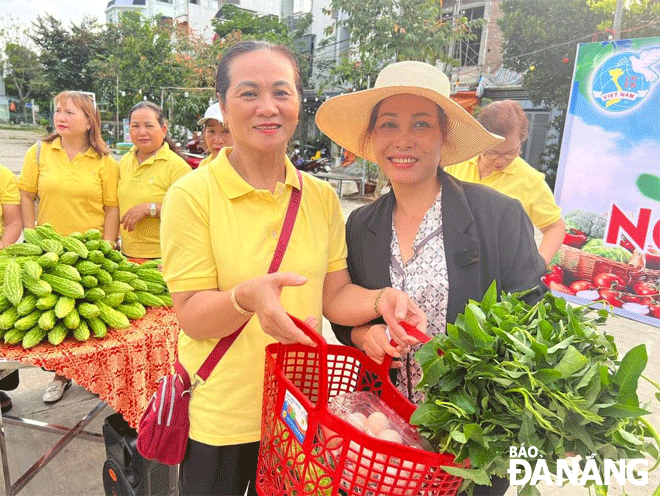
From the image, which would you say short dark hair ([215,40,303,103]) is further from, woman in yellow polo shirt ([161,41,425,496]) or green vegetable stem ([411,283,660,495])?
green vegetable stem ([411,283,660,495])

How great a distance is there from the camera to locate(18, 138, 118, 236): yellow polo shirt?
11.1 feet

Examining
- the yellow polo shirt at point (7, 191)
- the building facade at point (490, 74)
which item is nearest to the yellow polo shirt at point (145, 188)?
the yellow polo shirt at point (7, 191)

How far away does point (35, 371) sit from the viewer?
13.0ft

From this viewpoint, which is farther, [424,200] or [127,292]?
[127,292]

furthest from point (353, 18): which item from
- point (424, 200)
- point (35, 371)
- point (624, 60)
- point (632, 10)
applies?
point (424, 200)

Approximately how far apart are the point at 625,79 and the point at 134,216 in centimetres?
511

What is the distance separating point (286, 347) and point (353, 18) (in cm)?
1092

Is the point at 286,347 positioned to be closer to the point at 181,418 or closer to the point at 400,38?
the point at 181,418

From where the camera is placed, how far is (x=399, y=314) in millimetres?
1258

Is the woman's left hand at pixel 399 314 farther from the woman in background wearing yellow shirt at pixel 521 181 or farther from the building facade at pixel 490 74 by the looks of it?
the building facade at pixel 490 74

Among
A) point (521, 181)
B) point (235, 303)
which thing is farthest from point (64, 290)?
point (521, 181)

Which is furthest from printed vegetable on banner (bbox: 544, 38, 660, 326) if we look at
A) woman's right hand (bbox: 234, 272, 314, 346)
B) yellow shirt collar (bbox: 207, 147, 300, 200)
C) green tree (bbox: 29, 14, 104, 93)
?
green tree (bbox: 29, 14, 104, 93)

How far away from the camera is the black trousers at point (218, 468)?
1.49 metres

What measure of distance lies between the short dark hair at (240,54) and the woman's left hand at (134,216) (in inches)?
82.2
